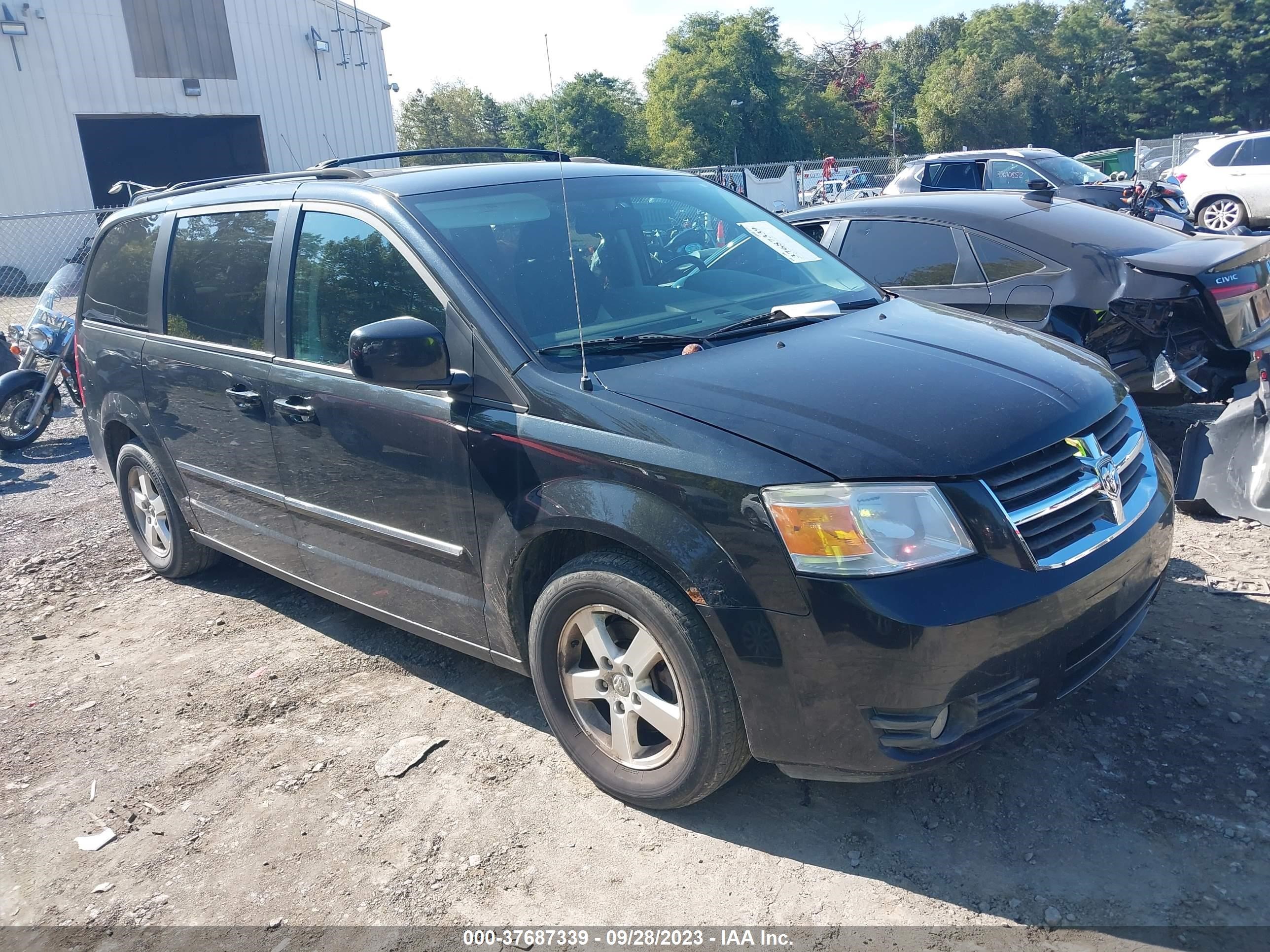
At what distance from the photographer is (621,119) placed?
52.5 metres

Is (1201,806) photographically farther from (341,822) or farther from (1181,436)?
(1181,436)

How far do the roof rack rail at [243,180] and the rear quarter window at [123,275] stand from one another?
0.20 metres

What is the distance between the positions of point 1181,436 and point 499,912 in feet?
16.6

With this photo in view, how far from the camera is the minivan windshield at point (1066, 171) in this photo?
14992mm

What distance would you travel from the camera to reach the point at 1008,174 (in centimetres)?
1509

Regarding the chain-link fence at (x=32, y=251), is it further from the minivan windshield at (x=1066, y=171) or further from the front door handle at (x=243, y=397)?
the minivan windshield at (x=1066, y=171)

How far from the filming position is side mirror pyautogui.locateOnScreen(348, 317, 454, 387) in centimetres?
309

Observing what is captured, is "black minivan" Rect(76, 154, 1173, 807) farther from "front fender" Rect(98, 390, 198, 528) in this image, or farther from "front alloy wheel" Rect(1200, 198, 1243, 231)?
"front alloy wheel" Rect(1200, 198, 1243, 231)

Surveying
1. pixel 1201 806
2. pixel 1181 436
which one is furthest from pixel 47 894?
pixel 1181 436

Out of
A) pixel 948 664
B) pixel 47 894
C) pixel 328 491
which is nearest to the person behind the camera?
pixel 948 664

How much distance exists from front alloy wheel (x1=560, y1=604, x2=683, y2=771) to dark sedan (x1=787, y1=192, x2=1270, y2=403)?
111 inches

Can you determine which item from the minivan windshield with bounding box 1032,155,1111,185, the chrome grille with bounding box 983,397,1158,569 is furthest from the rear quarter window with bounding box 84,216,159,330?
the minivan windshield with bounding box 1032,155,1111,185

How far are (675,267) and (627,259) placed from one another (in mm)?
218

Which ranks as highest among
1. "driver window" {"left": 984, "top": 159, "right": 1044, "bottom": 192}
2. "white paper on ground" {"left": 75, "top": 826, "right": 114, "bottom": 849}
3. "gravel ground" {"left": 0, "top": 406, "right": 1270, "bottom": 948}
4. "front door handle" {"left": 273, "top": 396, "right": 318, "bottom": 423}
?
"driver window" {"left": 984, "top": 159, "right": 1044, "bottom": 192}
